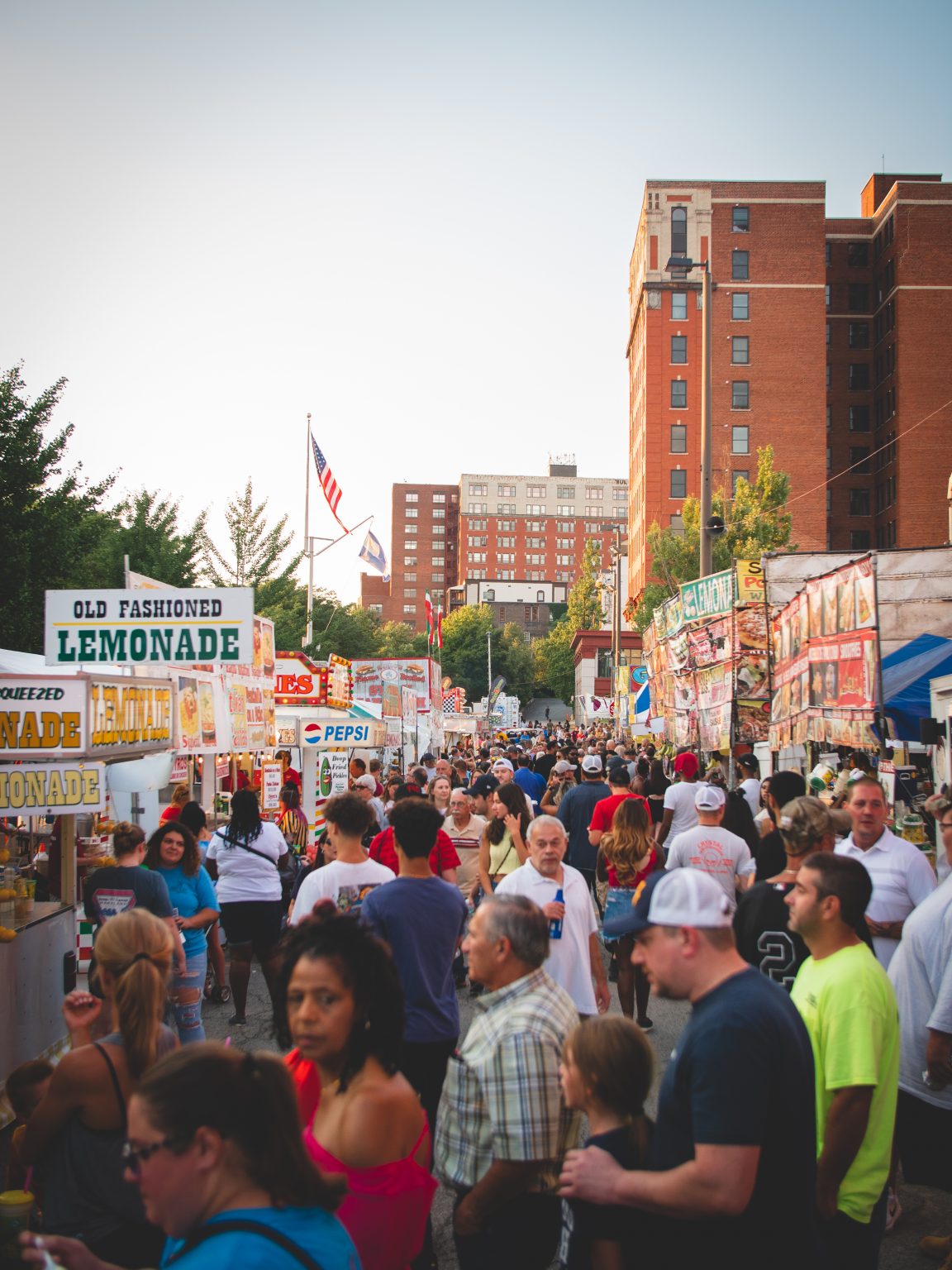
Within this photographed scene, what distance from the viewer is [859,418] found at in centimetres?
7594

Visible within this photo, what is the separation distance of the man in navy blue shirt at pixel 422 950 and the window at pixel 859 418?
77.6 m

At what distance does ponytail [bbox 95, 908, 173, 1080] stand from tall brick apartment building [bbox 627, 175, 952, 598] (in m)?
67.4

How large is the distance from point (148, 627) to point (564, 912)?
5.62m

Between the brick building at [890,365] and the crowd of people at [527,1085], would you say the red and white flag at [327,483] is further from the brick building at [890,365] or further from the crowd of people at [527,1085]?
the brick building at [890,365]

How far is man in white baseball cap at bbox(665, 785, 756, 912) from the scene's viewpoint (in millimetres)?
7844

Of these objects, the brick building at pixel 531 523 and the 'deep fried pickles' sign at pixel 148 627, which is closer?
the 'deep fried pickles' sign at pixel 148 627

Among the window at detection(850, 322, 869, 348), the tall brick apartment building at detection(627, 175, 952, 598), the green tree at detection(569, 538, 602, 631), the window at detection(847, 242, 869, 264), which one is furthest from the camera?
the green tree at detection(569, 538, 602, 631)

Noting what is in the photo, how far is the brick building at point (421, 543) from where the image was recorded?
489ft

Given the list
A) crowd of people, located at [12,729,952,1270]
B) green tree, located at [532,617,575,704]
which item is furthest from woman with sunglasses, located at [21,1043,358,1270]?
green tree, located at [532,617,575,704]

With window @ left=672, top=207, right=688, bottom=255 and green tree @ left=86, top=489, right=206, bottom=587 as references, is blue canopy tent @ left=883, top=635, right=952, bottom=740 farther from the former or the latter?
window @ left=672, top=207, right=688, bottom=255

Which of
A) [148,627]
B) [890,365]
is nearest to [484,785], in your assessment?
[148,627]

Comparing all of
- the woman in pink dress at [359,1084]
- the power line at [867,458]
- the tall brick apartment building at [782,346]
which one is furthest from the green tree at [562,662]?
the woman in pink dress at [359,1084]

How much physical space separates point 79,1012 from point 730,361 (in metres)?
72.6

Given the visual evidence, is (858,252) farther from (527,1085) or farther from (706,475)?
(527,1085)
